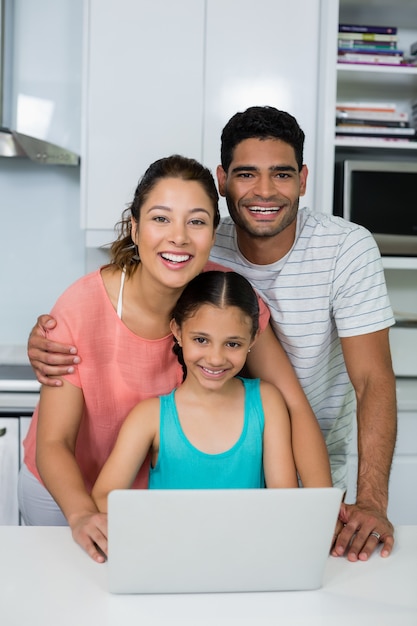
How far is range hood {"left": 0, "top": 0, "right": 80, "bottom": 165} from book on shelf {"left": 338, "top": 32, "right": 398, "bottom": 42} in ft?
3.09

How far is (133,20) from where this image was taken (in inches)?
88.4

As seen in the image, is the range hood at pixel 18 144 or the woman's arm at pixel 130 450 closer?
the woman's arm at pixel 130 450

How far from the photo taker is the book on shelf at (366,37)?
7.67ft

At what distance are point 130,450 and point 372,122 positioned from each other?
5.07ft

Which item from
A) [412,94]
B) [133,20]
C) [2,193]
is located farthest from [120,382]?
[412,94]

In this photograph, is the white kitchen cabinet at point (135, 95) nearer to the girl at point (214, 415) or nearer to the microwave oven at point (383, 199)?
the microwave oven at point (383, 199)

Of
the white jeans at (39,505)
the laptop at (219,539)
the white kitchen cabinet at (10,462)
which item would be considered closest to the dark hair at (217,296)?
the white jeans at (39,505)

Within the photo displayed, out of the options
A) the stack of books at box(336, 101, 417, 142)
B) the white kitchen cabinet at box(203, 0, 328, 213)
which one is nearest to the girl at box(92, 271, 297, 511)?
the white kitchen cabinet at box(203, 0, 328, 213)

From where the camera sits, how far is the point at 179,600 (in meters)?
0.91

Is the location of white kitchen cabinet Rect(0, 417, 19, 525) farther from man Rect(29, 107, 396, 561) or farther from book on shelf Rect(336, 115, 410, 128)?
book on shelf Rect(336, 115, 410, 128)

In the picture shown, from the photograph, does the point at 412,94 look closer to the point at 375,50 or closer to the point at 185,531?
the point at 375,50

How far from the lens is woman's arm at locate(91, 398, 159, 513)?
1200 millimetres

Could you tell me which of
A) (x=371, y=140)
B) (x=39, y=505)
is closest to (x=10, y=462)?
(x=39, y=505)

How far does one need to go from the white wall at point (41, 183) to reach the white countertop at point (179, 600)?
5.72 feet
